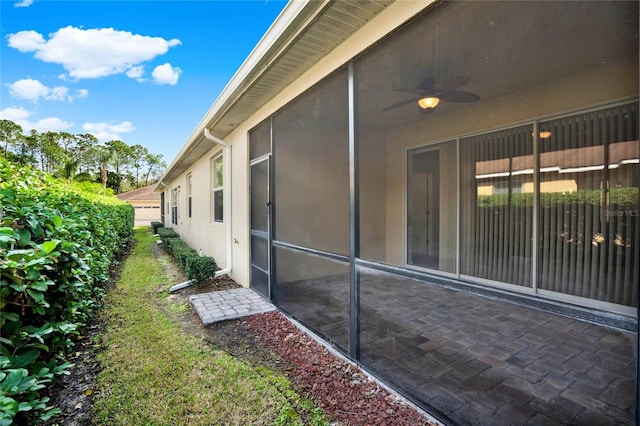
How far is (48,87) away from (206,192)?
1962 cm

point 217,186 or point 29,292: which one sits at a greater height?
point 217,186

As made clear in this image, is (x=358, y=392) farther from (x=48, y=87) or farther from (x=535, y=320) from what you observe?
(x=48, y=87)

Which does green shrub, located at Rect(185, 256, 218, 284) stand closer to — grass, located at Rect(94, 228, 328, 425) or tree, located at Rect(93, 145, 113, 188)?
grass, located at Rect(94, 228, 328, 425)

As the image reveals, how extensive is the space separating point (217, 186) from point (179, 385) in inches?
203

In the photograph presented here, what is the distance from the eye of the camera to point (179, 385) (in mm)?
2436

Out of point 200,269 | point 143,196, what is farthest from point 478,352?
point 143,196

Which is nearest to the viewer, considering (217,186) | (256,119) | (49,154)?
(256,119)

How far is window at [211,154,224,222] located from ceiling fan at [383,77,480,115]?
4004 millimetres

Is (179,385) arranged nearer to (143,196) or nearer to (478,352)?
(478,352)

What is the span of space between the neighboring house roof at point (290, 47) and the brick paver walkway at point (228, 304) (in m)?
2.73

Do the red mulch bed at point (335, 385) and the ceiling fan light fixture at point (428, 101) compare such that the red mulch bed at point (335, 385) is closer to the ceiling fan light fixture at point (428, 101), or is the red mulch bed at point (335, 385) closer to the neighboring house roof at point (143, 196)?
the ceiling fan light fixture at point (428, 101)

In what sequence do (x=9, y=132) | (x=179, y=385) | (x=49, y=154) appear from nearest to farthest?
1. (x=179, y=385)
2. (x=9, y=132)
3. (x=49, y=154)

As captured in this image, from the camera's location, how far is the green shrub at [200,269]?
5.34 meters

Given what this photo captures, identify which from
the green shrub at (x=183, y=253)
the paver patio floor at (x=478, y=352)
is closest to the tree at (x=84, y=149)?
the green shrub at (x=183, y=253)
